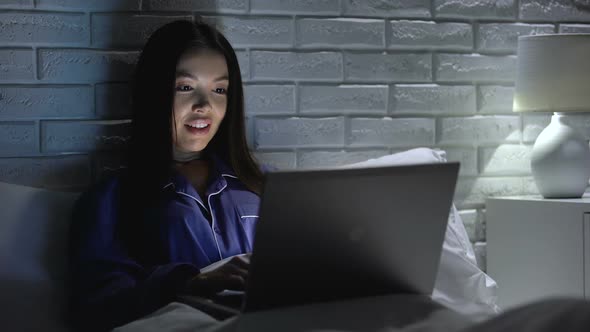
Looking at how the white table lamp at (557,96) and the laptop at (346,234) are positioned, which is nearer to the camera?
the laptop at (346,234)

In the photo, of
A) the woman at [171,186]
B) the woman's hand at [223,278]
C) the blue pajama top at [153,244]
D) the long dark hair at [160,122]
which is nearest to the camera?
the woman's hand at [223,278]

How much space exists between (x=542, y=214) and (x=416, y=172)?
4.37ft

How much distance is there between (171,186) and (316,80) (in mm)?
647

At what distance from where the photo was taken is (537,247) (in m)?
2.57

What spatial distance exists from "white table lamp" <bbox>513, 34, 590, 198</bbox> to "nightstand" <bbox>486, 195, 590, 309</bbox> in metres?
0.07

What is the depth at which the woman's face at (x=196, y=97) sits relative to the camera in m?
2.13

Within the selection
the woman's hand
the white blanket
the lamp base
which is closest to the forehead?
the woman's hand

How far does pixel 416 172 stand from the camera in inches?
53.0

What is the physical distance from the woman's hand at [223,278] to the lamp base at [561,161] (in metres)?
1.30

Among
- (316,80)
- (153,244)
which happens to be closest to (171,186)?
(153,244)

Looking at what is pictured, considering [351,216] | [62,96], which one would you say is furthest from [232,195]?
[351,216]

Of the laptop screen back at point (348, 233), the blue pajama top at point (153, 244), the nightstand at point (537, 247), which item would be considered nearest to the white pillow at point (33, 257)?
the blue pajama top at point (153, 244)

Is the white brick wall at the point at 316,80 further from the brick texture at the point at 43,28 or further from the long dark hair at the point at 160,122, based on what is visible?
the long dark hair at the point at 160,122

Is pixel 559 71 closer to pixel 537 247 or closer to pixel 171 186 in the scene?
pixel 537 247
